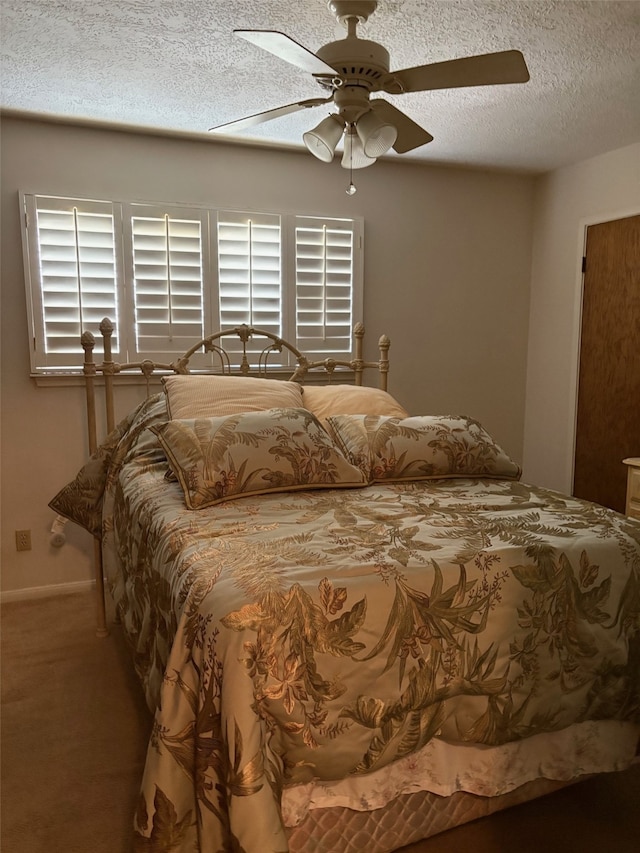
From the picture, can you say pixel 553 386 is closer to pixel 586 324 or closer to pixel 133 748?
pixel 586 324

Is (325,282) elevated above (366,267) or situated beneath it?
situated beneath

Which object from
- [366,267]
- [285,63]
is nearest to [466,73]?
[285,63]

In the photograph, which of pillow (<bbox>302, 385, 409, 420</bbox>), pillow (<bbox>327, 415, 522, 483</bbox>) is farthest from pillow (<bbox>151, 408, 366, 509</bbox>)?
pillow (<bbox>302, 385, 409, 420</bbox>)

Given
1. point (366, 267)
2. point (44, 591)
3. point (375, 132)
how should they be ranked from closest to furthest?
point (375, 132)
point (44, 591)
point (366, 267)

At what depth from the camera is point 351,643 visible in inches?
49.3

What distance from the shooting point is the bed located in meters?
1.18

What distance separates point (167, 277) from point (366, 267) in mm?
1164

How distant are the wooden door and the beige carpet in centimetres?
201

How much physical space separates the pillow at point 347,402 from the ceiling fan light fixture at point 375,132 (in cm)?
110

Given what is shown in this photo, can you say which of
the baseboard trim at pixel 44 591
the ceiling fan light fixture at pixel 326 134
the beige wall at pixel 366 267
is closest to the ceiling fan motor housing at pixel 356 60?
the ceiling fan light fixture at pixel 326 134

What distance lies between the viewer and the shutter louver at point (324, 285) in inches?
136

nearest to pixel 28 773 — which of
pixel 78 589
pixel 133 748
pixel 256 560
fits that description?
pixel 133 748

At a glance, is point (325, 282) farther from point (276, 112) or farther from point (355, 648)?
point (355, 648)

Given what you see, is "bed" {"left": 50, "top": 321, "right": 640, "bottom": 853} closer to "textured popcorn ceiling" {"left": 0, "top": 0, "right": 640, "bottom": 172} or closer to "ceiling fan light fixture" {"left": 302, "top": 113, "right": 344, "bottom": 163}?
"ceiling fan light fixture" {"left": 302, "top": 113, "right": 344, "bottom": 163}
